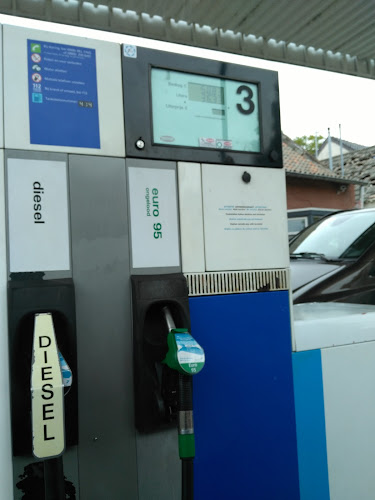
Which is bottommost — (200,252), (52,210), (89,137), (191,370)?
(191,370)

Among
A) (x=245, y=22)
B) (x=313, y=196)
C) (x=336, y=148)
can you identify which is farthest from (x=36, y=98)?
(x=336, y=148)

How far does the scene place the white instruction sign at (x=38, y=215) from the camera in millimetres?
1136

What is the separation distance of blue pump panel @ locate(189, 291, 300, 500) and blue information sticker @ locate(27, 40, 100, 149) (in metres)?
0.54

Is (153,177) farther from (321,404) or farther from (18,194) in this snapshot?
(321,404)

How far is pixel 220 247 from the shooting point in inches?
54.2

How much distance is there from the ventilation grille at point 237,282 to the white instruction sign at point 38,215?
1.17 ft

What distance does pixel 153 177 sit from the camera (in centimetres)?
130

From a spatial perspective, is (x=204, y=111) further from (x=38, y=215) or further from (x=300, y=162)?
(x=300, y=162)

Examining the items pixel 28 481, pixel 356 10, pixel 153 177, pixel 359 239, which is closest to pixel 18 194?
pixel 153 177

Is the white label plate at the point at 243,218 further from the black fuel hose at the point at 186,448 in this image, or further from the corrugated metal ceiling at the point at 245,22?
the corrugated metal ceiling at the point at 245,22

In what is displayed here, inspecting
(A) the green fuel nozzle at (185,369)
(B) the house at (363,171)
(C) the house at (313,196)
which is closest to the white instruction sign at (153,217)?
(A) the green fuel nozzle at (185,369)

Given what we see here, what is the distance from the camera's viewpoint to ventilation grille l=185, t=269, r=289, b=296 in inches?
52.6

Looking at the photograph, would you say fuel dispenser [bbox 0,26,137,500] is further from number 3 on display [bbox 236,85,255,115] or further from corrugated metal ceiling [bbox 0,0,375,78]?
corrugated metal ceiling [bbox 0,0,375,78]

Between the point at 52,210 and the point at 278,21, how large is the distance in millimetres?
3340
